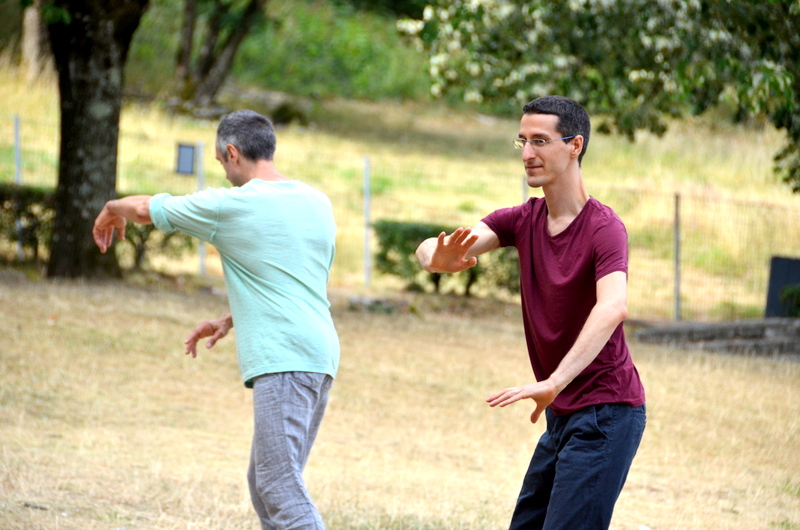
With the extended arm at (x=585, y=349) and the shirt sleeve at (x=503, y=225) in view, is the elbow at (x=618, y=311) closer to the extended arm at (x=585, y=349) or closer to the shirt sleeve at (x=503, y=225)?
the extended arm at (x=585, y=349)

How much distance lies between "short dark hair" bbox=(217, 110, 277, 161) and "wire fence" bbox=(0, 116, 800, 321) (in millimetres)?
10009

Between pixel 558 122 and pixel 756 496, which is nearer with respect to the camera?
pixel 558 122

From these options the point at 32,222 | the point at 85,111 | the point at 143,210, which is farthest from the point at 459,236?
the point at 32,222

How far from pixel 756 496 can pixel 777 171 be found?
6.14 metres

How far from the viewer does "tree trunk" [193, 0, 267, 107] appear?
22.9m

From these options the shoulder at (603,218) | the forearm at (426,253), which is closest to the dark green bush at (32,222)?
the forearm at (426,253)

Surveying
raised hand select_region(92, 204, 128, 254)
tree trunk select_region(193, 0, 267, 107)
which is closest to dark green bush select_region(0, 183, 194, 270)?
raised hand select_region(92, 204, 128, 254)

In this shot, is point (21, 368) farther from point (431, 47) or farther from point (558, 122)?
point (431, 47)

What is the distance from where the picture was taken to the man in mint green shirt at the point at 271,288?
331cm

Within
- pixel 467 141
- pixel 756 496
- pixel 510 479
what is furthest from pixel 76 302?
pixel 467 141

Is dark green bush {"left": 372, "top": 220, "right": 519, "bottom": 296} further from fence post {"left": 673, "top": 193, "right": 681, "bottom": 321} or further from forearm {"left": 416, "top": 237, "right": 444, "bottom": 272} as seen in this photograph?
forearm {"left": 416, "top": 237, "right": 444, "bottom": 272}

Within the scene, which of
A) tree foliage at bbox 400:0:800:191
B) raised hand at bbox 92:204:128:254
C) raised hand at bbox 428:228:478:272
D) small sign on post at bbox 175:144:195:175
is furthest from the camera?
small sign on post at bbox 175:144:195:175

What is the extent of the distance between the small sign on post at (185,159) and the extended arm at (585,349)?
10.2m

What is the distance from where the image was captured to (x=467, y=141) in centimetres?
2827
